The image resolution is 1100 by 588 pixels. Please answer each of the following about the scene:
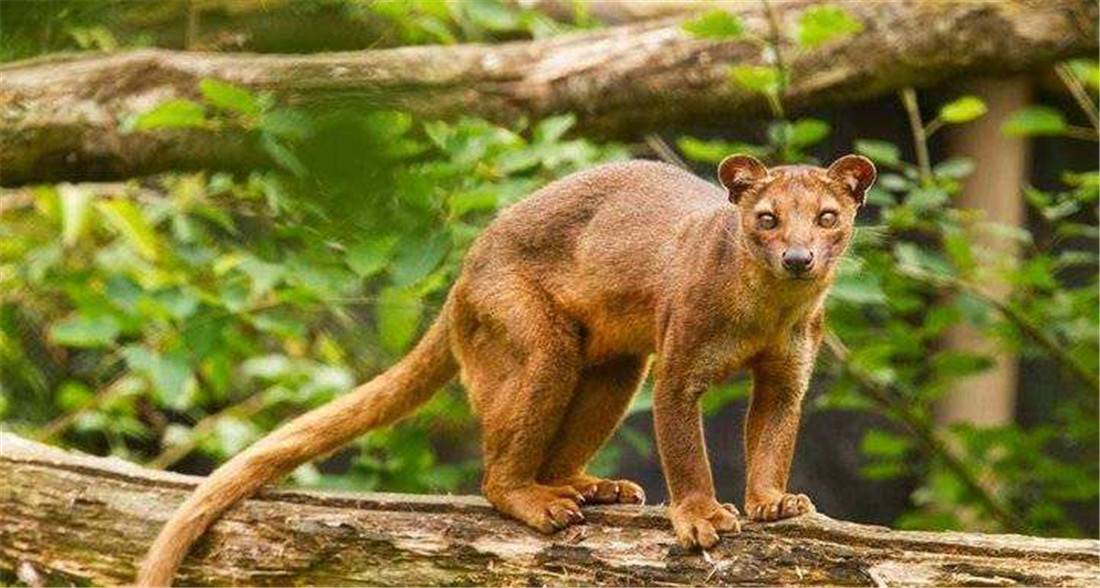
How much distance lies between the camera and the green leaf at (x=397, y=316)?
14.8 feet

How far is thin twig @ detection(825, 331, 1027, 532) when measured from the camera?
214 inches

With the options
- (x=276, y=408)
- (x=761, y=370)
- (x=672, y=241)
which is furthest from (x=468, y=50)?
(x=276, y=408)

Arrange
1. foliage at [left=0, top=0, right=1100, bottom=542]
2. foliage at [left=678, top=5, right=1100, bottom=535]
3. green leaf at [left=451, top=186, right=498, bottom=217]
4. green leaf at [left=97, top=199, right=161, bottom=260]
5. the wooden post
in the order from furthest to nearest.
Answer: the wooden post
green leaf at [left=97, top=199, right=161, bottom=260]
foliage at [left=678, top=5, right=1100, bottom=535]
foliage at [left=0, top=0, right=1100, bottom=542]
green leaf at [left=451, top=186, right=498, bottom=217]

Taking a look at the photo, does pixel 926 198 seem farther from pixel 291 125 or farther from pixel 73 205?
pixel 291 125

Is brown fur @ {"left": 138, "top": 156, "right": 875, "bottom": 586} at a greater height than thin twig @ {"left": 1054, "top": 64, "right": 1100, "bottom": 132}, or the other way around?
thin twig @ {"left": 1054, "top": 64, "right": 1100, "bottom": 132}

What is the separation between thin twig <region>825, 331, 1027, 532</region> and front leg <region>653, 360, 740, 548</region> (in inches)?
72.0

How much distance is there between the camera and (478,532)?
12.2ft

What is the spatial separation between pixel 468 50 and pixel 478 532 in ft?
6.41

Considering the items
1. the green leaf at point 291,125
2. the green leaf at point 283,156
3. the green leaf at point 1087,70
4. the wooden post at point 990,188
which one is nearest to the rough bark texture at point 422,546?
the green leaf at point 1087,70

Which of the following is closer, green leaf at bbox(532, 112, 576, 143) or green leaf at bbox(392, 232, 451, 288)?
green leaf at bbox(392, 232, 451, 288)

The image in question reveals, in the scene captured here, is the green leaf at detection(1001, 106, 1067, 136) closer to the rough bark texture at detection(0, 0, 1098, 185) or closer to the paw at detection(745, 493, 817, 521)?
the rough bark texture at detection(0, 0, 1098, 185)

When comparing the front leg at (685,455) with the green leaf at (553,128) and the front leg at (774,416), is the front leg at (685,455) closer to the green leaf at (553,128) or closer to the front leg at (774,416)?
the front leg at (774,416)

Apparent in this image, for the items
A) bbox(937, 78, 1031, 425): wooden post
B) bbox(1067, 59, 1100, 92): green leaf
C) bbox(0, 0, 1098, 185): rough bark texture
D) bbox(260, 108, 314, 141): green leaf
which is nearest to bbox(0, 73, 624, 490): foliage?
bbox(0, 0, 1098, 185): rough bark texture

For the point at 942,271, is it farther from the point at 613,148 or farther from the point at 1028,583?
the point at 1028,583
